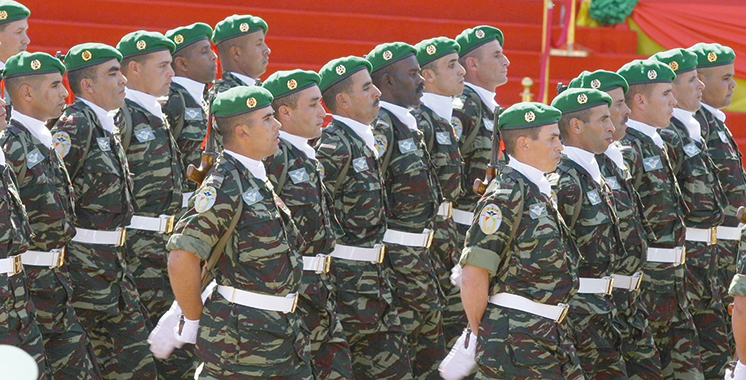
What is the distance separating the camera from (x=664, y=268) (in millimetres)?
6047

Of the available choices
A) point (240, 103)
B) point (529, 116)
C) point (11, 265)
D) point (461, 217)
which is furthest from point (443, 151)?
point (11, 265)

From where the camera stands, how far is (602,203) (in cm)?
519

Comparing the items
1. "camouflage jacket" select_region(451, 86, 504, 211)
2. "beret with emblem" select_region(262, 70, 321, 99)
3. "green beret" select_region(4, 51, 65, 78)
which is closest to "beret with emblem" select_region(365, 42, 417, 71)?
"camouflage jacket" select_region(451, 86, 504, 211)

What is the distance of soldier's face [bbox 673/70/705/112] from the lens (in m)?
6.65

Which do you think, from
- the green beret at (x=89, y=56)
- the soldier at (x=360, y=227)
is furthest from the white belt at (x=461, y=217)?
the green beret at (x=89, y=56)

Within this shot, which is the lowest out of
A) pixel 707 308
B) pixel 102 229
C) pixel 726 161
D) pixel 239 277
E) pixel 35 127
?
pixel 707 308

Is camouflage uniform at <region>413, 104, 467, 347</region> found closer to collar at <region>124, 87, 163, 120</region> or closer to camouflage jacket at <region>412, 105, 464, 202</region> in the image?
camouflage jacket at <region>412, 105, 464, 202</region>

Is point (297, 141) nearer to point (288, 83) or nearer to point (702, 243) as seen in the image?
point (288, 83)

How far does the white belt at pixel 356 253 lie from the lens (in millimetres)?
5535

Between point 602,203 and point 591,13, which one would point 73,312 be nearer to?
point 602,203

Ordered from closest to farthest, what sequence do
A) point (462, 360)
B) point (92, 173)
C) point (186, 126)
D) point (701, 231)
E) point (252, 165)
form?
1. point (252, 165)
2. point (462, 360)
3. point (92, 173)
4. point (186, 126)
5. point (701, 231)

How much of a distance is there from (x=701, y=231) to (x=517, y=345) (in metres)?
2.27

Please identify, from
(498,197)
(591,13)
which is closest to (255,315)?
(498,197)

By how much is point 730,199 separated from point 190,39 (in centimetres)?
307
